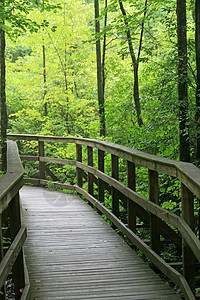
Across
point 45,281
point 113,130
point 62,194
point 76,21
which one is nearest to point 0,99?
point 62,194

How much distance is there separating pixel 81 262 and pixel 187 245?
5.10 feet

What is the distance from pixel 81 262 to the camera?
4090 millimetres

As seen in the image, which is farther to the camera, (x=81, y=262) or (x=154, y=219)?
(x=81, y=262)

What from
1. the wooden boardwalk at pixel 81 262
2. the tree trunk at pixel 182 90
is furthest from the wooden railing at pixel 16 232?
the tree trunk at pixel 182 90

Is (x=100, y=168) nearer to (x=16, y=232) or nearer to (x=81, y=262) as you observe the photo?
(x=81, y=262)

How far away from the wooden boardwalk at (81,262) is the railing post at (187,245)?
11.4 inches

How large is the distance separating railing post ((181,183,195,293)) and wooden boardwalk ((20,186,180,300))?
289 mm

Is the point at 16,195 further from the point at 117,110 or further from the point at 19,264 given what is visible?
the point at 117,110

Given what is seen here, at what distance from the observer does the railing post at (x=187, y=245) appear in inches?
111

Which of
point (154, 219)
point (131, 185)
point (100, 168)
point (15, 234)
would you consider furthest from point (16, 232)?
point (100, 168)

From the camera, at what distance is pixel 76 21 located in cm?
1683

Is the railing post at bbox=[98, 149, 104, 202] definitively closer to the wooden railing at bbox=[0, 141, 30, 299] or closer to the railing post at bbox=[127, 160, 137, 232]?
the railing post at bbox=[127, 160, 137, 232]

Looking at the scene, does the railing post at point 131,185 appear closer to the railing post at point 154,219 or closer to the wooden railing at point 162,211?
the wooden railing at point 162,211

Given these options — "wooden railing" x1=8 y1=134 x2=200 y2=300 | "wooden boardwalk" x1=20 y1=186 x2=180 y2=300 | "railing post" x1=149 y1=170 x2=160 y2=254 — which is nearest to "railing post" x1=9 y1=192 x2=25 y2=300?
"wooden boardwalk" x1=20 y1=186 x2=180 y2=300
